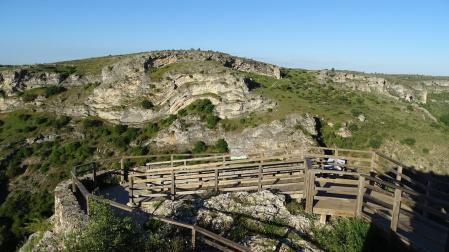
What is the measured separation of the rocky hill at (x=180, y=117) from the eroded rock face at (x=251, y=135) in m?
0.12

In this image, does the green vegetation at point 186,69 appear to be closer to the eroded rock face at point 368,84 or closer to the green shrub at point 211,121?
the green shrub at point 211,121

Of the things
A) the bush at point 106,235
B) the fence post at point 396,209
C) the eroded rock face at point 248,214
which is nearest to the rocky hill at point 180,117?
the eroded rock face at point 248,214

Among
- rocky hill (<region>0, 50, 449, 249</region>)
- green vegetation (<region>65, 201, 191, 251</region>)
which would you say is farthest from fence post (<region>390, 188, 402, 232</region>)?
rocky hill (<region>0, 50, 449, 249</region>)

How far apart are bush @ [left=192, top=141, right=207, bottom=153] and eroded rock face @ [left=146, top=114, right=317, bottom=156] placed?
0.74 metres

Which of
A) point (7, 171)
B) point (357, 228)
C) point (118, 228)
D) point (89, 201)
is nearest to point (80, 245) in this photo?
point (118, 228)

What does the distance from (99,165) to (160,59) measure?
79.4 ft

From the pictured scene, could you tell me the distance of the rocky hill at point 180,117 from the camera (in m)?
41.2

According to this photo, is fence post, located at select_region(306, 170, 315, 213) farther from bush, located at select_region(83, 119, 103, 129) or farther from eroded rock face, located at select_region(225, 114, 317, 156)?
bush, located at select_region(83, 119, 103, 129)

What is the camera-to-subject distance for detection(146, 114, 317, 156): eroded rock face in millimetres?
39894

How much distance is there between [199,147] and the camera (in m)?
44.8

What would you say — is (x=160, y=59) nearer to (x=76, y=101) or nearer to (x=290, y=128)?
(x=76, y=101)

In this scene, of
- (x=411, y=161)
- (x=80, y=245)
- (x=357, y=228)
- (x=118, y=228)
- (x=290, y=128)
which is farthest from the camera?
(x=290, y=128)

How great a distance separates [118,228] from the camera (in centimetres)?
854

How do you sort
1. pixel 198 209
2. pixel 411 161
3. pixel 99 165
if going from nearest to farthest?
pixel 198 209, pixel 411 161, pixel 99 165
